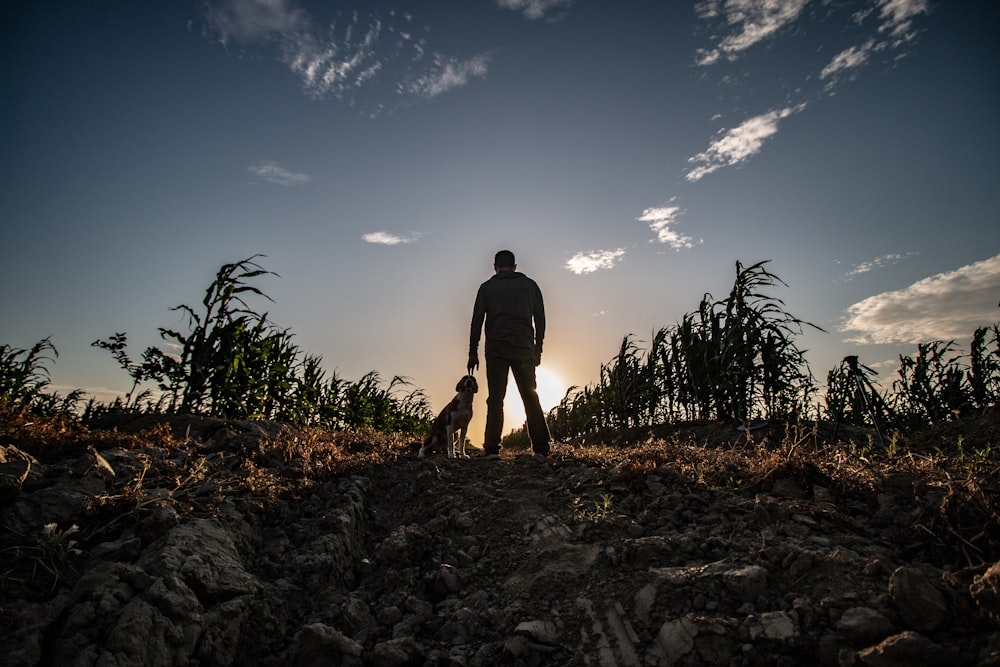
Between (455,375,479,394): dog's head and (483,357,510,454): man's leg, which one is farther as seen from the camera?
(455,375,479,394): dog's head

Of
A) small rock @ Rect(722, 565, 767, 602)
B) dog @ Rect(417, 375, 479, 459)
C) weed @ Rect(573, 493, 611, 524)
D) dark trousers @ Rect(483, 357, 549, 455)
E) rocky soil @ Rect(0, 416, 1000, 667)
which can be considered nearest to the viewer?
rocky soil @ Rect(0, 416, 1000, 667)

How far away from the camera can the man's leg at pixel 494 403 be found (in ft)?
19.5

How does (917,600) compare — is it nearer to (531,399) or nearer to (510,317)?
(531,399)

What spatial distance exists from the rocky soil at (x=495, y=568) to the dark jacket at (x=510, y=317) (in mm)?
2627

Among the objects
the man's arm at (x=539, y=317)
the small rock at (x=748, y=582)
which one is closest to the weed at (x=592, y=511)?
the small rock at (x=748, y=582)

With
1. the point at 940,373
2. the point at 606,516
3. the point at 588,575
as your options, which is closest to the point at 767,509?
the point at 606,516

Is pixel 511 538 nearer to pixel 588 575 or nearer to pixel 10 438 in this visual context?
pixel 588 575

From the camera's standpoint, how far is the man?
19.5 feet

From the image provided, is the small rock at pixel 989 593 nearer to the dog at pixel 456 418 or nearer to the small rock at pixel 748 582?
the small rock at pixel 748 582

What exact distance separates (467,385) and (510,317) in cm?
106

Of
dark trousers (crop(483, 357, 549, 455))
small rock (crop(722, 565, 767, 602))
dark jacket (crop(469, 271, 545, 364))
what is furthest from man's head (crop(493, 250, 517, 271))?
small rock (crop(722, 565, 767, 602))

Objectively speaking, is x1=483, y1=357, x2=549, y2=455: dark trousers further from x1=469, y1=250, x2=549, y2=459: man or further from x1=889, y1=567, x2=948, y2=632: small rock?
x1=889, y1=567, x2=948, y2=632: small rock

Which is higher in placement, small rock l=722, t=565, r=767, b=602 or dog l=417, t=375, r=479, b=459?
dog l=417, t=375, r=479, b=459

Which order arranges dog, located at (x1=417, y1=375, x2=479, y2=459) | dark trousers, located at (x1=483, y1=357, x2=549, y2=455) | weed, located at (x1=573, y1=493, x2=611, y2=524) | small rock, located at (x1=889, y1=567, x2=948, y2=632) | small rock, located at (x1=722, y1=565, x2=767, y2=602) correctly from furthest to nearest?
1. dog, located at (x1=417, y1=375, x2=479, y2=459)
2. dark trousers, located at (x1=483, y1=357, x2=549, y2=455)
3. weed, located at (x1=573, y1=493, x2=611, y2=524)
4. small rock, located at (x1=722, y1=565, x2=767, y2=602)
5. small rock, located at (x1=889, y1=567, x2=948, y2=632)
